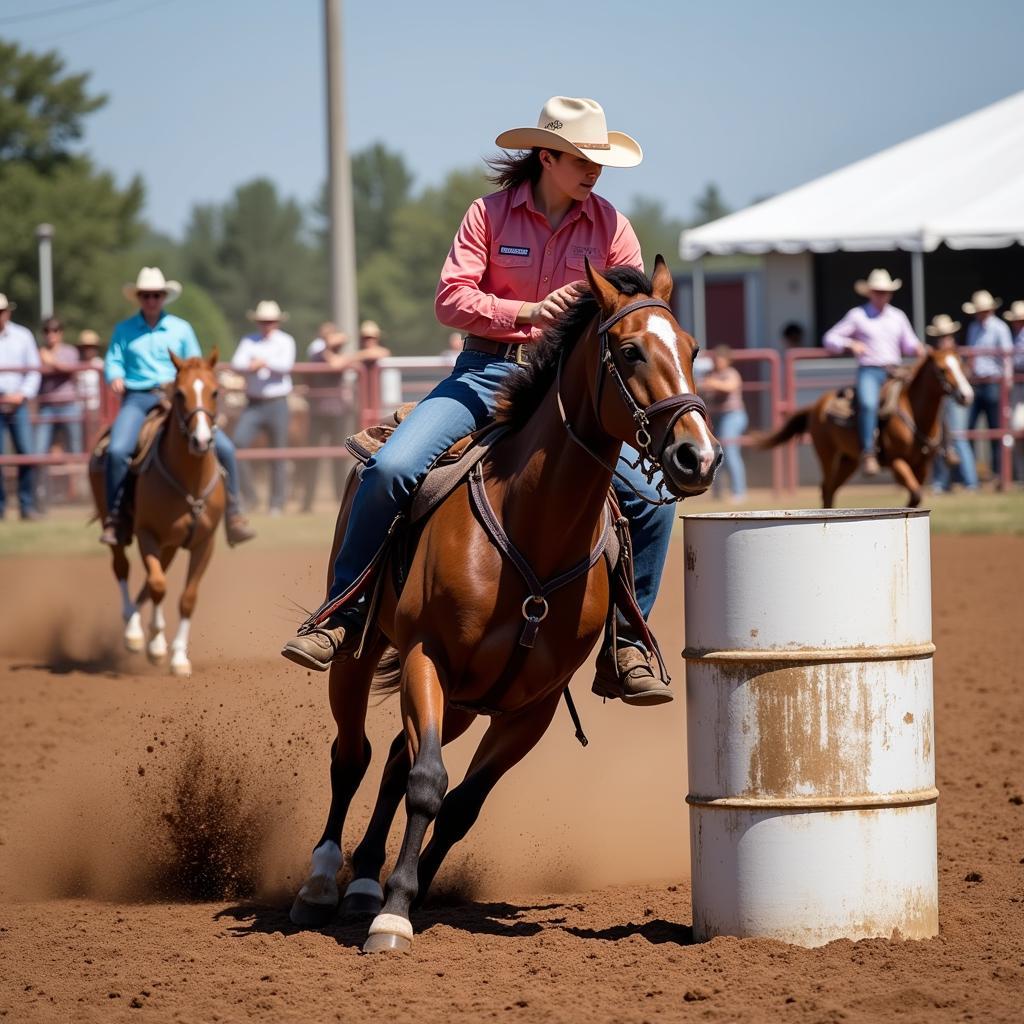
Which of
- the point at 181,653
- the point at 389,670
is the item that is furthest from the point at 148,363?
the point at 389,670

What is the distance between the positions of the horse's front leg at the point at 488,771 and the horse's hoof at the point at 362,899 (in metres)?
0.19

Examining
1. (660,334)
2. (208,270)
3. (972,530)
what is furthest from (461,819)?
(208,270)

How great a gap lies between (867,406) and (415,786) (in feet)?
40.7

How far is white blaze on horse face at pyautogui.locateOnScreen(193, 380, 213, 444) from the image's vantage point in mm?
10852

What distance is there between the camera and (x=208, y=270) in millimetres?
120938

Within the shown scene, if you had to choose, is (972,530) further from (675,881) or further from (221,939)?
(221,939)

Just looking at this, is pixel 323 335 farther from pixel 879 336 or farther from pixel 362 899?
pixel 362 899

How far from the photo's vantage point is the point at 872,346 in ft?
56.4

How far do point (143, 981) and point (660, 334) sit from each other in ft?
7.82

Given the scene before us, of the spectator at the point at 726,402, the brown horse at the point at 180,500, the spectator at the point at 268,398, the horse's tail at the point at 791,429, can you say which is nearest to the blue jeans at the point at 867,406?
the horse's tail at the point at 791,429

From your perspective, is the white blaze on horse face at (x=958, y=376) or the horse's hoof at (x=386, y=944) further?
the white blaze on horse face at (x=958, y=376)

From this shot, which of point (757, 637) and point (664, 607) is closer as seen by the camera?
point (757, 637)

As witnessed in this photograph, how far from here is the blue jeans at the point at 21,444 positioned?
18406mm

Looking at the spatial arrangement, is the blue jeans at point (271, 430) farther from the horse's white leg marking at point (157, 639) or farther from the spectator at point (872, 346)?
the horse's white leg marking at point (157, 639)
